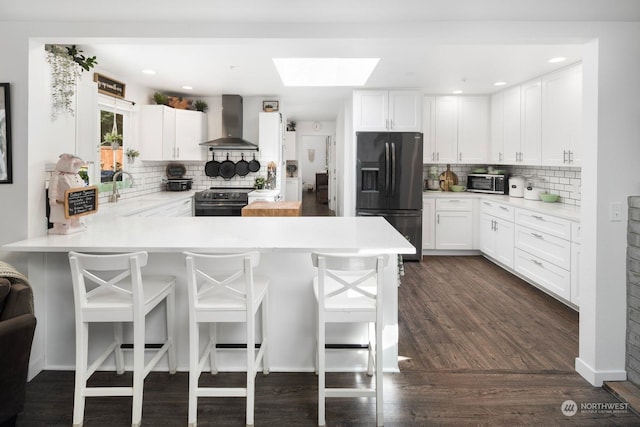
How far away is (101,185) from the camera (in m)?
4.77

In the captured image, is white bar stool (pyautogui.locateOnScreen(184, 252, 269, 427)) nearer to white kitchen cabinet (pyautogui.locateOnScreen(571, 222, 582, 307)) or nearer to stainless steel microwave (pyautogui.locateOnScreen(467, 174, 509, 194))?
white kitchen cabinet (pyautogui.locateOnScreen(571, 222, 582, 307))

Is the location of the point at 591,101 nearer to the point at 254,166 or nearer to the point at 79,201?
the point at 79,201

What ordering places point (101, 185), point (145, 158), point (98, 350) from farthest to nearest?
point (145, 158), point (101, 185), point (98, 350)

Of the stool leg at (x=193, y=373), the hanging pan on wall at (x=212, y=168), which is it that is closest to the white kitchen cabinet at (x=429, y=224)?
the hanging pan on wall at (x=212, y=168)

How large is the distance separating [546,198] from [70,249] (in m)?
4.96

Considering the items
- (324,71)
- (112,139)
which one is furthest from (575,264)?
(112,139)

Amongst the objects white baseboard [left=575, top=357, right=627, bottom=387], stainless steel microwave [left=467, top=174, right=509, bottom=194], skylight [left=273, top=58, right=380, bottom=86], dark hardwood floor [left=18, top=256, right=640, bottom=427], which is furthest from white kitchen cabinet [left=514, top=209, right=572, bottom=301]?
skylight [left=273, top=58, right=380, bottom=86]

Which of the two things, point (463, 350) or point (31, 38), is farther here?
point (463, 350)

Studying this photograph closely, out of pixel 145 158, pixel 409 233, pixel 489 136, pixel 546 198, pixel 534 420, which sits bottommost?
pixel 534 420

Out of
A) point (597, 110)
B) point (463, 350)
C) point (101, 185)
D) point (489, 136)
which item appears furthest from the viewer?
point (489, 136)

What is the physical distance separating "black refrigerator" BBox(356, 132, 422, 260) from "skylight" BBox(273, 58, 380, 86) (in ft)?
2.56

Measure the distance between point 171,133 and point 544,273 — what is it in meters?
5.05

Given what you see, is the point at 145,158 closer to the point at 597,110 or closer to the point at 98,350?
the point at 98,350

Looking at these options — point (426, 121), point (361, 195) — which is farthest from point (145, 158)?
point (426, 121)
